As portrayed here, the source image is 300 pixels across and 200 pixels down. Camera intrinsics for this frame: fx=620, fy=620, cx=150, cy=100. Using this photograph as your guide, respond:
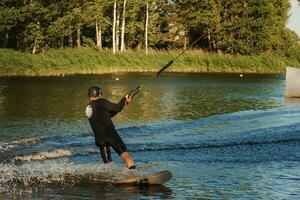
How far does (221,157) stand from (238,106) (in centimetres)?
1258

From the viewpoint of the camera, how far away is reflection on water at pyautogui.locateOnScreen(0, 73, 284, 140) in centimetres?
2030

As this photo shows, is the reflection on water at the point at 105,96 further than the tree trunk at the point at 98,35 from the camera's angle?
No

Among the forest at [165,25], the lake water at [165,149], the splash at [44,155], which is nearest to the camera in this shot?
the lake water at [165,149]

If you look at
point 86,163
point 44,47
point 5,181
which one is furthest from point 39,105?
point 44,47

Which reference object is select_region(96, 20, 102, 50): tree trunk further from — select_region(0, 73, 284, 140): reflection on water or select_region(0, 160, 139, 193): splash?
select_region(0, 160, 139, 193): splash

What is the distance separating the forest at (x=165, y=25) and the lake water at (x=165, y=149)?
32765 millimetres

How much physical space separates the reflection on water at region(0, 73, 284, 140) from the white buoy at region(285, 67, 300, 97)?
84 centimetres

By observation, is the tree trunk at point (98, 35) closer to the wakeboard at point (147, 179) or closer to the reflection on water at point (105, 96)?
the reflection on water at point (105, 96)

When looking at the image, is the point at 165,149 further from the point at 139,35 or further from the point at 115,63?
the point at 139,35

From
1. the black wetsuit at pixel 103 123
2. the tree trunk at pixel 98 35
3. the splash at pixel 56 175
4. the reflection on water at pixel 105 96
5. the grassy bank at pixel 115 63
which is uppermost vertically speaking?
the tree trunk at pixel 98 35

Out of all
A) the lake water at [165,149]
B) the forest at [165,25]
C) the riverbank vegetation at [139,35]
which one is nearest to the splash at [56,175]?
the lake water at [165,149]

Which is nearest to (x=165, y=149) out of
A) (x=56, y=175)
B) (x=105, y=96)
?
(x=56, y=175)

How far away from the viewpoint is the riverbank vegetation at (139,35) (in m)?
53.3

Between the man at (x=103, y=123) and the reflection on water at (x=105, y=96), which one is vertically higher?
the man at (x=103, y=123)
